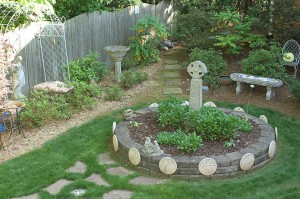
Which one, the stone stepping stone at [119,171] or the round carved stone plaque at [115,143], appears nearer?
the stone stepping stone at [119,171]

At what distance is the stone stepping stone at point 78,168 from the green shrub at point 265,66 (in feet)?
17.4

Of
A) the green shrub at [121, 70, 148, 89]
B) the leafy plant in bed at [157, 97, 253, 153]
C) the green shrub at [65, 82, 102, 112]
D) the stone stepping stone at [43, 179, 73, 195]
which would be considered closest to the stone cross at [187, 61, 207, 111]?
the leafy plant in bed at [157, 97, 253, 153]

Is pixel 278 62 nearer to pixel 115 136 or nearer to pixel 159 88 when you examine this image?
pixel 159 88

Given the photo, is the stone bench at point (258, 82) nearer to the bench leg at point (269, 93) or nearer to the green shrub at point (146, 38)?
the bench leg at point (269, 93)

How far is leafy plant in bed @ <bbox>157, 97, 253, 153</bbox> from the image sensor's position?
6.64 metres

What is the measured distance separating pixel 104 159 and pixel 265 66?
5.13 metres

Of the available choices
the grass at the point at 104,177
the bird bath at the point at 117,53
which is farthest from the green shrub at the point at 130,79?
the grass at the point at 104,177

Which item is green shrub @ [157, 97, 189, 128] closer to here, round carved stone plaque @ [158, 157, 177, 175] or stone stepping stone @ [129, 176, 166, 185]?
round carved stone plaque @ [158, 157, 177, 175]

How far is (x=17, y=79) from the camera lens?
811cm

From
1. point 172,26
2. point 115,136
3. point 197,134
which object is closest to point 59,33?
point 115,136

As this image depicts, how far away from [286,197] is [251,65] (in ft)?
16.6

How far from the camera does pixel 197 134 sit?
7027 mm

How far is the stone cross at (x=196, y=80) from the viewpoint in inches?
285

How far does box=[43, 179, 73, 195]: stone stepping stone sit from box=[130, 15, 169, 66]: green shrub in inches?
261
